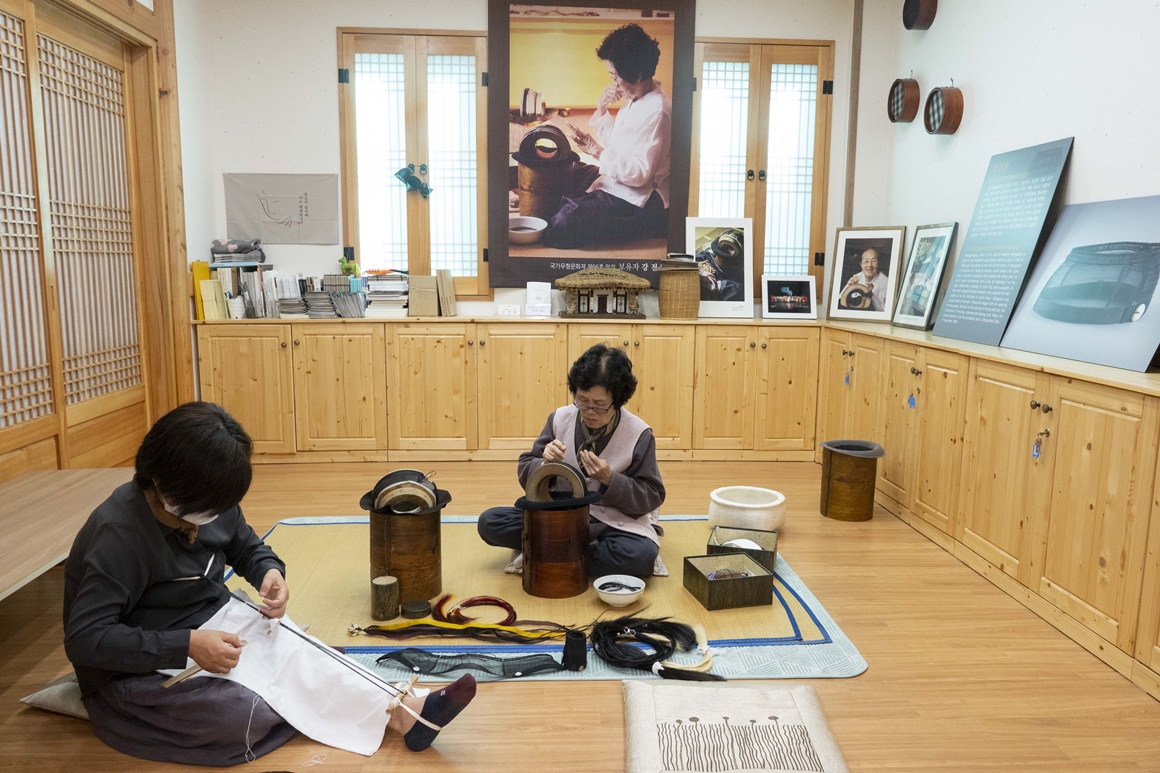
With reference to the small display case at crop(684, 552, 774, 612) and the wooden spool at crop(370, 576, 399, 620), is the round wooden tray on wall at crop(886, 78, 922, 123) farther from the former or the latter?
the wooden spool at crop(370, 576, 399, 620)

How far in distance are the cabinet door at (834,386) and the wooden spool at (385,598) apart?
3.12 m

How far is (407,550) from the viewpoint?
294 centimetres

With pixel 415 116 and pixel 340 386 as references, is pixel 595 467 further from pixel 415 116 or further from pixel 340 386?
pixel 415 116

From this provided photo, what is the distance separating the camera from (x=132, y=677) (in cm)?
204

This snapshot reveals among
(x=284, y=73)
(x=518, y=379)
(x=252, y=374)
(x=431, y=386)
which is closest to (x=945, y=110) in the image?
(x=518, y=379)

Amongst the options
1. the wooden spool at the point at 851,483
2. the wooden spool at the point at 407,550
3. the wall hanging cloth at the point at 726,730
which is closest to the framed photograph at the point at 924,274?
the wooden spool at the point at 851,483

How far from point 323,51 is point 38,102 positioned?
2059mm

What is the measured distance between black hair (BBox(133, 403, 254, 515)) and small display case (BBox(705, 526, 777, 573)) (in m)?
2.07

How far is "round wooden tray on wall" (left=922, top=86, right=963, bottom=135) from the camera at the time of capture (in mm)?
4664

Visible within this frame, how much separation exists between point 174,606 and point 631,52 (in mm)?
4627

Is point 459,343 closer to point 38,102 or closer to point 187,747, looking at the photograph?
point 38,102

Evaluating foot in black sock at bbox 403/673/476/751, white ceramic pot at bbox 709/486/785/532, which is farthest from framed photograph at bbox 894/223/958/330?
foot in black sock at bbox 403/673/476/751

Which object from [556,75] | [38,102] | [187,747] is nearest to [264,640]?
[187,747]

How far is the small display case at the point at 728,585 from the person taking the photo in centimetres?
303
